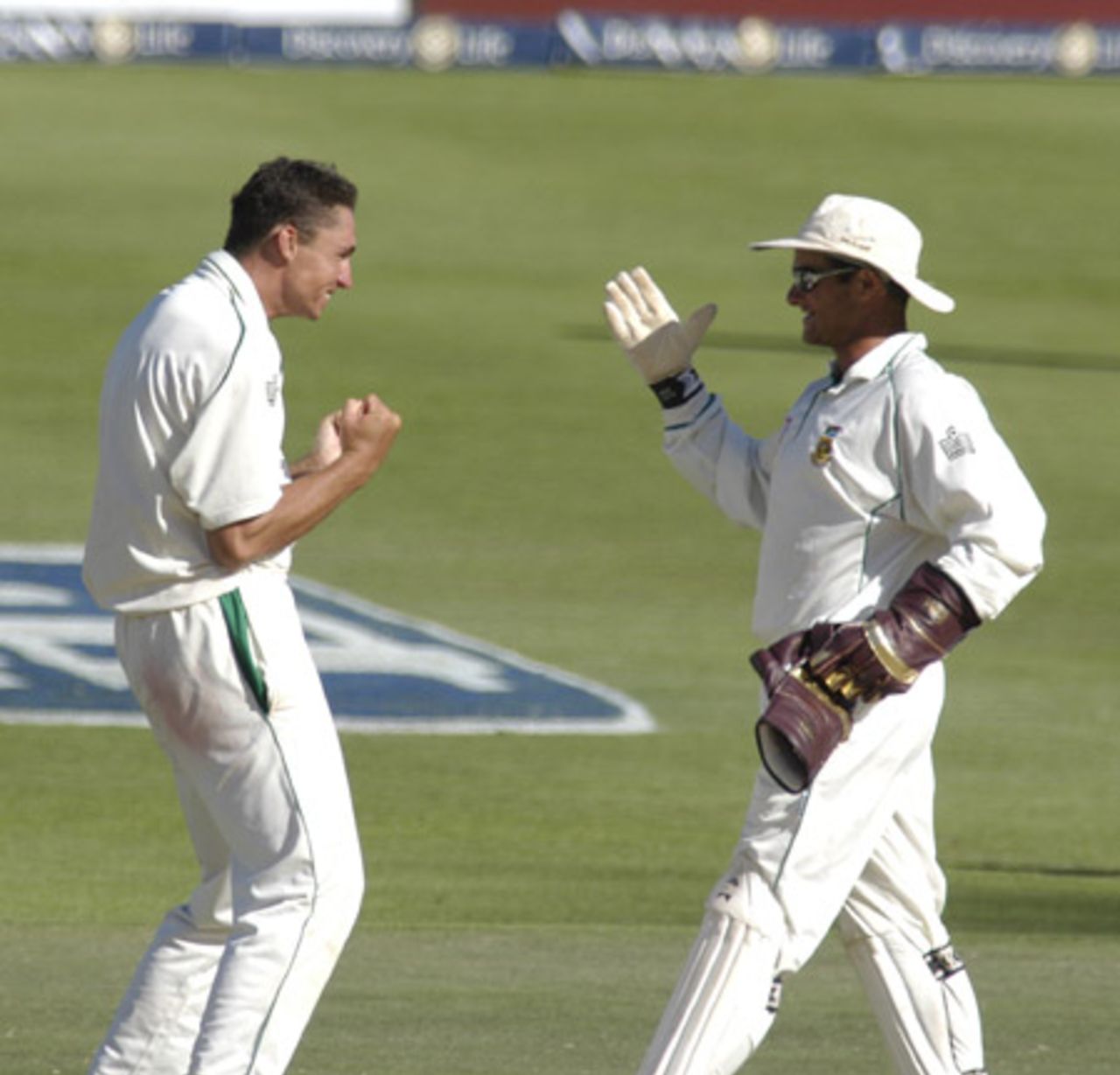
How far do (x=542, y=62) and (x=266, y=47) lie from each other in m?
3.93

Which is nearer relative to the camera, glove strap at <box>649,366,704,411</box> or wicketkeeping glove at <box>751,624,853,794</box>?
wicketkeeping glove at <box>751,624,853,794</box>

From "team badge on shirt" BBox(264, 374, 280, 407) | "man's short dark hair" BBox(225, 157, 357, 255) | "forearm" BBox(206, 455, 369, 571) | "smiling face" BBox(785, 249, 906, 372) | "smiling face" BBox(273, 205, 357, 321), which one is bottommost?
"forearm" BBox(206, 455, 369, 571)

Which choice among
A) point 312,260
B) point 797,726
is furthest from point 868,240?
point 312,260

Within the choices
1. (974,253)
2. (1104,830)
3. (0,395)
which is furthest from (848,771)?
(974,253)

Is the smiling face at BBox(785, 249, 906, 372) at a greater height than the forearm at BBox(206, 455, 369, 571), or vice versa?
the smiling face at BBox(785, 249, 906, 372)

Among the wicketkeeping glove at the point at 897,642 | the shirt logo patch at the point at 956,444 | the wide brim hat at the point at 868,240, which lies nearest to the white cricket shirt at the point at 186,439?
the wicketkeeping glove at the point at 897,642

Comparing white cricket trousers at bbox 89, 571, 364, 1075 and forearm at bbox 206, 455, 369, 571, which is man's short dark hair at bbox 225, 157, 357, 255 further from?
white cricket trousers at bbox 89, 571, 364, 1075

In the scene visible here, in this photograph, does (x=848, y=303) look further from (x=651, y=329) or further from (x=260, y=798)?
(x=260, y=798)

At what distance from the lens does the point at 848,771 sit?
6.52m

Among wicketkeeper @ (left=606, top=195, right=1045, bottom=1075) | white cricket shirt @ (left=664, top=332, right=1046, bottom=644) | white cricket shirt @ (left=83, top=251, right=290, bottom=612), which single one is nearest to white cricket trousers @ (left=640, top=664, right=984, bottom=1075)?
wicketkeeper @ (left=606, top=195, right=1045, bottom=1075)

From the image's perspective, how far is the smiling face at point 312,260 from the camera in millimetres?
6395

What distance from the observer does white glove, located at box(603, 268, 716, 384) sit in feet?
24.0

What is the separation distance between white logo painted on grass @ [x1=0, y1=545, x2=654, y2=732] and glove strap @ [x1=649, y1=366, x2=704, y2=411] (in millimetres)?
8012

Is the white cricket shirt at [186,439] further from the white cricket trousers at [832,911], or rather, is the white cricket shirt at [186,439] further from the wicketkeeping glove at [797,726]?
the white cricket trousers at [832,911]
